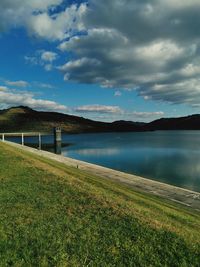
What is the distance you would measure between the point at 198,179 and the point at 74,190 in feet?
105

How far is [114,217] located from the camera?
10500mm

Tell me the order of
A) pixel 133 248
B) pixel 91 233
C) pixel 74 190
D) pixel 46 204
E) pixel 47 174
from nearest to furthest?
1. pixel 133 248
2. pixel 91 233
3. pixel 46 204
4. pixel 74 190
5. pixel 47 174

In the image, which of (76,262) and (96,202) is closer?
(76,262)

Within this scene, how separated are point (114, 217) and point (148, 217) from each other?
1469 mm

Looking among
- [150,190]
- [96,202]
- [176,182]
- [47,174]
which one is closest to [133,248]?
[96,202]

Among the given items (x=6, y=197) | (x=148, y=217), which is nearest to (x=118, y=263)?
(x=148, y=217)

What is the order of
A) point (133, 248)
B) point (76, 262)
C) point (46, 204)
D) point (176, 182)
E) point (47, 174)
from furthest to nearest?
point (176, 182) → point (47, 174) → point (46, 204) → point (133, 248) → point (76, 262)

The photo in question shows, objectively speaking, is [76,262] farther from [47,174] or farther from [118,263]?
[47,174]

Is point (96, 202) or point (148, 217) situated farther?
point (96, 202)

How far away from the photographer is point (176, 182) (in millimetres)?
39781

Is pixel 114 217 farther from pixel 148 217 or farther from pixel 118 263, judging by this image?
pixel 118 263

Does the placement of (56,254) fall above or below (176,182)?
above

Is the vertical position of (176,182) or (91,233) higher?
(91,233)

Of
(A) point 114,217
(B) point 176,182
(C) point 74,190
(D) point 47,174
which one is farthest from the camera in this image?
(B) point 176,182
